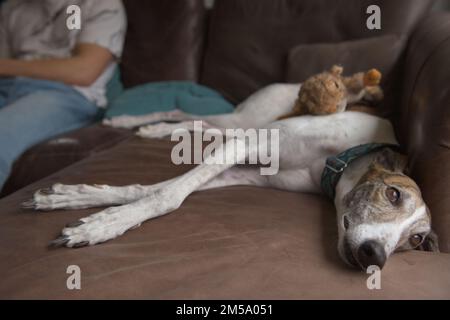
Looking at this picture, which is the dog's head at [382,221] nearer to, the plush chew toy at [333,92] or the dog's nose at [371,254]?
the dog's nose at [371,254]

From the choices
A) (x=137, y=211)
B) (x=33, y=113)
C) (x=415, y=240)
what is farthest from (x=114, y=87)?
(x=415, y=240)

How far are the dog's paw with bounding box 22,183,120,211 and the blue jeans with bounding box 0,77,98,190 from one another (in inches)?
21.9

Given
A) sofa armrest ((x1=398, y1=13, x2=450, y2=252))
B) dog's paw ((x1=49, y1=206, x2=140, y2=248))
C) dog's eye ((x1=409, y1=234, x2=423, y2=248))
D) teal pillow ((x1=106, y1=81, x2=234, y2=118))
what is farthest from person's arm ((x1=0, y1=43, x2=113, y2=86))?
dog's eye ((x1=409, y1=234, x2=423, y2=248))

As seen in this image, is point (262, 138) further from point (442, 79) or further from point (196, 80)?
point (196, 80)

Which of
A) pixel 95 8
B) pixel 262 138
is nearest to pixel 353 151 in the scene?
pixel 262 138

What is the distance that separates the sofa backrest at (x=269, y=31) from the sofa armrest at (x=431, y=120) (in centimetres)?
48

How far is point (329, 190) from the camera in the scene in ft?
5.21

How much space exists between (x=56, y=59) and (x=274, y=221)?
1.72 metres

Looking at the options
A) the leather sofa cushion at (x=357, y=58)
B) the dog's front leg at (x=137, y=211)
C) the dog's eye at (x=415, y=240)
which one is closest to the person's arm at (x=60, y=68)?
the leather sofa cushion at (x=357, y=58)

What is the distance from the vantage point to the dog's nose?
109 cm

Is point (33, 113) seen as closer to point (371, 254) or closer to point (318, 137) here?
point (318, 137)

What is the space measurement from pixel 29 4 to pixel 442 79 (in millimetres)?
2360

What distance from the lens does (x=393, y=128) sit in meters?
1.94

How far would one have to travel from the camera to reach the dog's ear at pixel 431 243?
128cm
